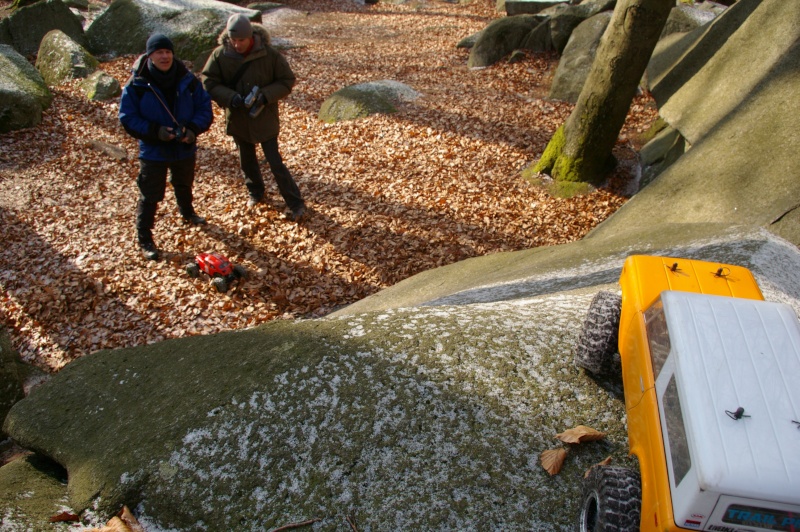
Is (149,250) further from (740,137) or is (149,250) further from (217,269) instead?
(740,137)

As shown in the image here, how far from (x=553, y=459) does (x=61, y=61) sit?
13.0 metres

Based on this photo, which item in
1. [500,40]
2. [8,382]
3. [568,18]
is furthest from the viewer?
[500,40]

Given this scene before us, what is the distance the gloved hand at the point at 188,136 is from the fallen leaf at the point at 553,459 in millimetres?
5224

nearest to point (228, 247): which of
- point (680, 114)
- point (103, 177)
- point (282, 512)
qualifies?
point (103, 177)

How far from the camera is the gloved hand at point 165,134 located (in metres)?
6.00

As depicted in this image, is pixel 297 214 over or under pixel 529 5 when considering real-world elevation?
under

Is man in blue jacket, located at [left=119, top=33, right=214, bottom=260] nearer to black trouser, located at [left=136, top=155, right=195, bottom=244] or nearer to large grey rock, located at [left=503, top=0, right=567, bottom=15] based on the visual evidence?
black trouser, located at [left=136, top=155, right=195, bottom=244]

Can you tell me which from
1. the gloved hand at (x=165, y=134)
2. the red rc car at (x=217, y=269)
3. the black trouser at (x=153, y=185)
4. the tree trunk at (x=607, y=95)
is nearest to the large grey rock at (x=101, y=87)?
the black trouser at (x=153, y=185)

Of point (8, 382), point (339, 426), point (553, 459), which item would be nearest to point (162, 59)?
point (8, 382)

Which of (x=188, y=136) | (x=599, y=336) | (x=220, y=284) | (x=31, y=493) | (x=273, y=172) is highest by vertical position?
(x=188, y=136)

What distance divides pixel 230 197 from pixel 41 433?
208 inches

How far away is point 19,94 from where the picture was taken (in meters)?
9.50

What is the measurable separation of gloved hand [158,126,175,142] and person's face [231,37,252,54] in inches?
51.0

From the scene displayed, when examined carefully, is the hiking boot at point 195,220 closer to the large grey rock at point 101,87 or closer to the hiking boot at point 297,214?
the hiking boot at point 297,214
